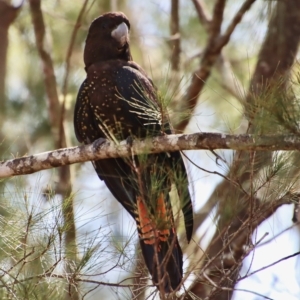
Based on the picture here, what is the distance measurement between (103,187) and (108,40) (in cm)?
157

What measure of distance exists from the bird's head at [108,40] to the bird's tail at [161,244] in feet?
3.15

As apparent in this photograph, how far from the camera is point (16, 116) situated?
4984mm

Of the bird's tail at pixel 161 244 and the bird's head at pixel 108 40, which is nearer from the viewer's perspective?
the bird's tail at pixel 161 244

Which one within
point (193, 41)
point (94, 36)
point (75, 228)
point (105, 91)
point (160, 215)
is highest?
point (193, 41)

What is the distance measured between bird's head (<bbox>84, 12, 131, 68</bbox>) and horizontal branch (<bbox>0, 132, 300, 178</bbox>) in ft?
2.35

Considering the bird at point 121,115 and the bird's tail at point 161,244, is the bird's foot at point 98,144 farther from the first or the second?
the bird's tail at point 161,244

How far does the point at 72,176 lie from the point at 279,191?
2239mm

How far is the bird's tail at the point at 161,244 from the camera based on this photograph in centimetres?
227

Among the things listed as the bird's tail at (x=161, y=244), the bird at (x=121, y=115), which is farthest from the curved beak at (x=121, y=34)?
the bird's tail at (x=161, y=244)

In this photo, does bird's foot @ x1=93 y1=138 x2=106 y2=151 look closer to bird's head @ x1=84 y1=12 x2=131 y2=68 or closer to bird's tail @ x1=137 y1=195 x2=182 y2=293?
bird's tail @ x1=137 y1=195 x2=182 y2=293

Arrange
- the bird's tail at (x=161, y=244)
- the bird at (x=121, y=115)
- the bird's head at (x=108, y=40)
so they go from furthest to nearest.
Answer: the bird's head at (x=108, y=40), the bird at (x=121, y=115), the bird's tail at (x=161, y=244)

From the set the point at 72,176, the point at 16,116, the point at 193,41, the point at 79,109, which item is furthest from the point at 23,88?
the point at 79,109

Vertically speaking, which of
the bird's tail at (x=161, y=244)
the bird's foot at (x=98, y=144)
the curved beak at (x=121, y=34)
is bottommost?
the bird's tail at (x=161, y=244)

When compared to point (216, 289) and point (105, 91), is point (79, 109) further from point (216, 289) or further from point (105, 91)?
point (216, 289)
